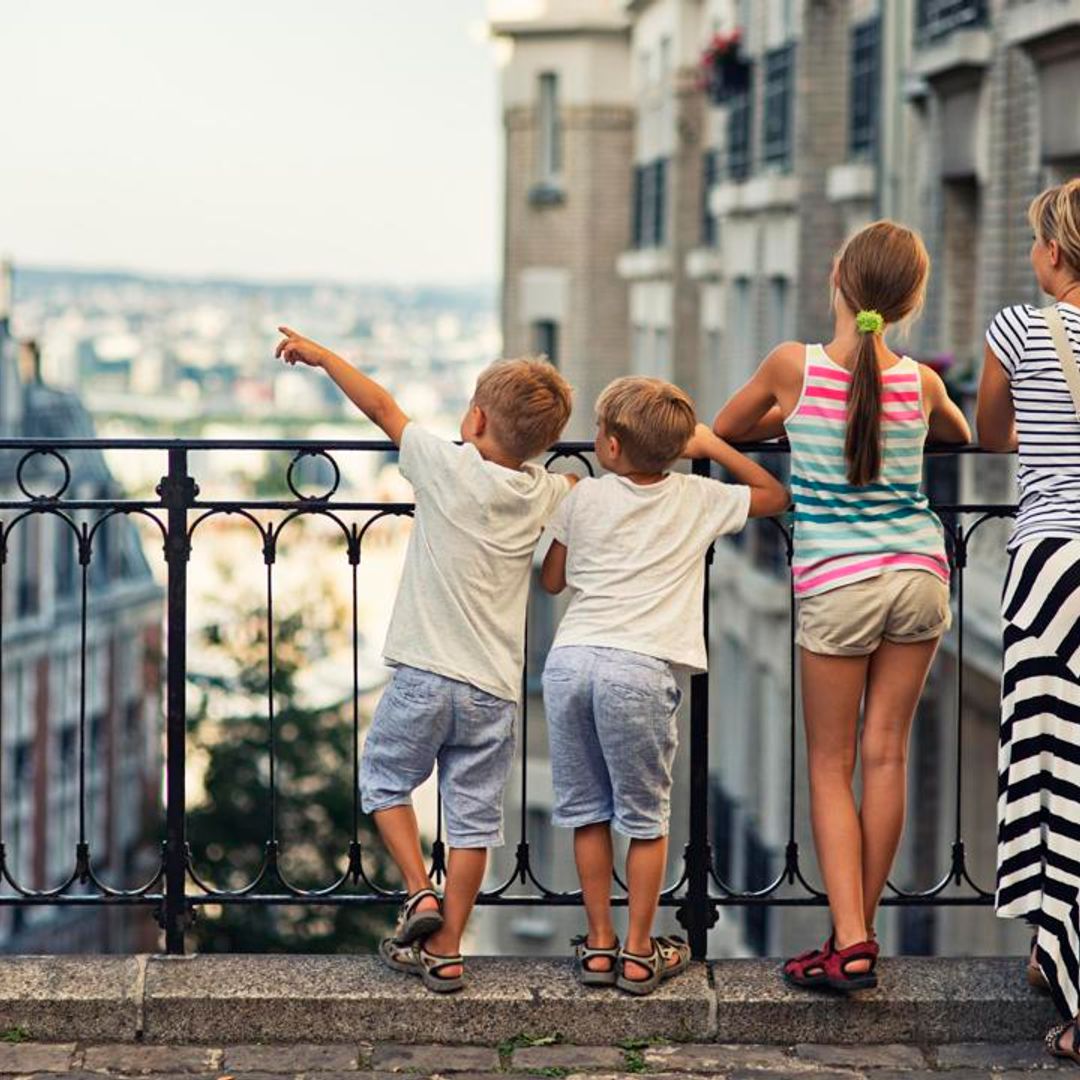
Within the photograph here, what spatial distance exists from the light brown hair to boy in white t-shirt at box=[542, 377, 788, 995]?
36 cm

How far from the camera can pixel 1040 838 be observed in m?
6.85

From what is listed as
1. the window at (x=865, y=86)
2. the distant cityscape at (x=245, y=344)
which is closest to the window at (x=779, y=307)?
the window at (x=865, y=86)

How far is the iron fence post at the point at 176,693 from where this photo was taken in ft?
24.1

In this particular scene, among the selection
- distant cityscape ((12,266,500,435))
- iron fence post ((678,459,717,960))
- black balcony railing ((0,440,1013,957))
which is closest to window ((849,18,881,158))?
black balcony railing ((0,440,1013,957))

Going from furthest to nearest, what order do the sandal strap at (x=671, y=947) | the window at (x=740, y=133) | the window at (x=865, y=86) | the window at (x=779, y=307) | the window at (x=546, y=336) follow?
the window at (x=546, y=336) < the window at (x=740, y=133) < the window at (x=779, y=307) < the window at (x=865, y=86) < the sandal strap at (x=671, y=947)

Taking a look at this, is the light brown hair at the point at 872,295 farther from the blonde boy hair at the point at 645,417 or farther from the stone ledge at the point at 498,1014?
the stone ledge at the point at 498,1014

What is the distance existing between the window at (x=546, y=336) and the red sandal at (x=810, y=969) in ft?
117

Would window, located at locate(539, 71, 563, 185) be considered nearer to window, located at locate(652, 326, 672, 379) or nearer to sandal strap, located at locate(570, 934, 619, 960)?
window, located at locate(652, 326, 672, 379)

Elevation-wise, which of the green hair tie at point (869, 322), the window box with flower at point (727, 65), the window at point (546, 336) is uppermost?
the window box with flower at point (727, 65)

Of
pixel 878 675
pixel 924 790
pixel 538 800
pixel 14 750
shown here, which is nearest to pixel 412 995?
pixel 878 675

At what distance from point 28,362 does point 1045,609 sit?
64.4m

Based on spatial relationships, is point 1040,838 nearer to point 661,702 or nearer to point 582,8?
point 661,702

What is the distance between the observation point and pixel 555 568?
6.92 metres

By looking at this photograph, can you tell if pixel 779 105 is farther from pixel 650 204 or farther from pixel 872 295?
pixel 872 295
